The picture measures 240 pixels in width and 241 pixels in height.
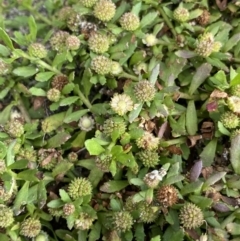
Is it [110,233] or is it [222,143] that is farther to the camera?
[222,143]

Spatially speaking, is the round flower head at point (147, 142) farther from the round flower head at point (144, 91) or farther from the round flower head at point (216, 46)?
the round flower head at point (216, 46)

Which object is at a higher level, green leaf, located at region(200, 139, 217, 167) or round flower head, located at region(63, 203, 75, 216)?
green leaf, located at region(200, 139, 217, 167)

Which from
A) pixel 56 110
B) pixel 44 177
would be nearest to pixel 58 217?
pixel 44 177

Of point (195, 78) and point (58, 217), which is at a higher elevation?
point (195, 78)

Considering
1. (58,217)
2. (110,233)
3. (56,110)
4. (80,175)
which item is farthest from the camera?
(56,110)

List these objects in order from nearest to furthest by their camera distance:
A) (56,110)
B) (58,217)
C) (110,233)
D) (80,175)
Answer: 1. (110,233)
2. (58,217)
3. (80,175)
4. (56,110)

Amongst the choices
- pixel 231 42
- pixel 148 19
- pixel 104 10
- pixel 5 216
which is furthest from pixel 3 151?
pixel 231 42

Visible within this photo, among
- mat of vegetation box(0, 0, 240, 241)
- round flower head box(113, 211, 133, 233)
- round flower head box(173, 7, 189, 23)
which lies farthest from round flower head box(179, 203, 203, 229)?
round flower head box(173, 7, 189, 23)

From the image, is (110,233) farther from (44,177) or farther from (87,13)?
(87,13)

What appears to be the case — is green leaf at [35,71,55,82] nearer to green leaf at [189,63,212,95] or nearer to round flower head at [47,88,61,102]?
round flower head at [47,88,61,102]
